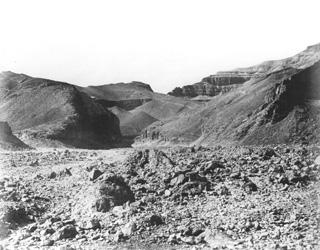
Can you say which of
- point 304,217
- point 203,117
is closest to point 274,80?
point 203,117

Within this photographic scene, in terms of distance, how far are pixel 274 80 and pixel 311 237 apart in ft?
185

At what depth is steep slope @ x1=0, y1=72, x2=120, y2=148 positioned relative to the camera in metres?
48.8

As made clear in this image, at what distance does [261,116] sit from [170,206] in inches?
1433

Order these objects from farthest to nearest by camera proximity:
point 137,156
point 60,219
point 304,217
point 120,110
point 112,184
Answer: point 120,110 → point 137,156 → point 112,184 → point 60,219 → point 304,217

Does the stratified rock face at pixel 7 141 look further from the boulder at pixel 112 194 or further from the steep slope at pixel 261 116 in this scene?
the boulder at pixel 112 194

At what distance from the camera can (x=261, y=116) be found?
45750 millimetres

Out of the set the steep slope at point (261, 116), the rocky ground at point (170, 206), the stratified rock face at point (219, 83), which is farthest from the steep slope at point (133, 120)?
the rocky ground at point (170, 206)

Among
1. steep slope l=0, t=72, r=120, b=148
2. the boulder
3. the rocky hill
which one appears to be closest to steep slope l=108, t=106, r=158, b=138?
the rocky hill

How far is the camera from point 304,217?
9508 millimetres

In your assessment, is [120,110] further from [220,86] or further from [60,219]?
[60,219]

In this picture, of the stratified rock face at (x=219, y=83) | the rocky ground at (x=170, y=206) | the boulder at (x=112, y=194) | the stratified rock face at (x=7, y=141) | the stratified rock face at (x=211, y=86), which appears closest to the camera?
the rocky ground at (x=170, y=206)

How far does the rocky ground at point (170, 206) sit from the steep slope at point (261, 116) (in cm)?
2207

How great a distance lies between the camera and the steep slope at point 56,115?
48781 mm

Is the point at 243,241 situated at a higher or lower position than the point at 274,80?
lower
